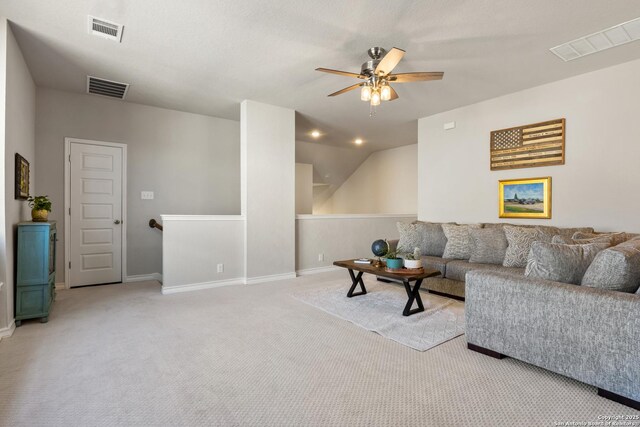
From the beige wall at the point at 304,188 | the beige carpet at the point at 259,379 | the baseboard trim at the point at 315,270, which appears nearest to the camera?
the beige carpet at the point at 259,379

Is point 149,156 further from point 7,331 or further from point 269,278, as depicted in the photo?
point 7,331

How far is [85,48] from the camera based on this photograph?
3189mm

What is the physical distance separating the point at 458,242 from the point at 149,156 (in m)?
4.67

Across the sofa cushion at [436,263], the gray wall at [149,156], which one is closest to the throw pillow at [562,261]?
the sofa cushion at [436,263]

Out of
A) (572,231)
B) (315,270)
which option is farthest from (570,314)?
(315,270)

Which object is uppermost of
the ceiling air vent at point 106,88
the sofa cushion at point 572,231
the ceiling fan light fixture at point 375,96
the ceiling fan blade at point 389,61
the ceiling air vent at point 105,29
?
the ceiling air vent at point 106,88

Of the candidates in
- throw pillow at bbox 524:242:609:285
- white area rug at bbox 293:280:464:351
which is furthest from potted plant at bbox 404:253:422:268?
throw pillow at bbox 524:242:609:285

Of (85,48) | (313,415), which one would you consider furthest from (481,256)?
(85,48)

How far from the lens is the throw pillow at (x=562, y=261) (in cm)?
208

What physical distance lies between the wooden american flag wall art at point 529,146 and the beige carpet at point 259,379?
2802 mm

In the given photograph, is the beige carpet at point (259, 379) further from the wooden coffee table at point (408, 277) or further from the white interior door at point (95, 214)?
the white interior door at point (95, 214)

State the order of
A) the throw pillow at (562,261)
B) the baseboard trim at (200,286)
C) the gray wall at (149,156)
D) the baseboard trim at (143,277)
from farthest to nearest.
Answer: the baseboard trim at (143,277) < the gray wall at (149,156) < the baseboard trim at (200,286) < the throw pillow at (562,261)

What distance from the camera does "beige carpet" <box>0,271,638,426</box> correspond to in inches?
65.8

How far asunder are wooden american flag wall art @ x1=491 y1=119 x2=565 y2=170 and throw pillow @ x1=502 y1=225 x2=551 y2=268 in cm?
108
